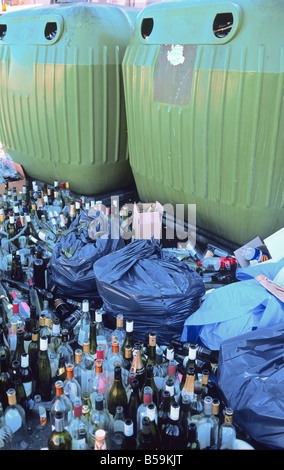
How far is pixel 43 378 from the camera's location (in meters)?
2.07

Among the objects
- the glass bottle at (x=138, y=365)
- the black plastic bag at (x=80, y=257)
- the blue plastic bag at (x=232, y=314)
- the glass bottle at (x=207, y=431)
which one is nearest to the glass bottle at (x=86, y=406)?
the glass bottle at (x=138, y=365)

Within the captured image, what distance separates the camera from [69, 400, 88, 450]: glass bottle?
1636mm

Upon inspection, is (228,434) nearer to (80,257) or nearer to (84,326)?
(84,326)

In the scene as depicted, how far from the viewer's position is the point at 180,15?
2.91m

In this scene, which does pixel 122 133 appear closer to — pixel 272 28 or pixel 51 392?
pixel 272 28

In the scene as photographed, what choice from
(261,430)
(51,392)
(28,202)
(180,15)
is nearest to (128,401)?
(51,392)

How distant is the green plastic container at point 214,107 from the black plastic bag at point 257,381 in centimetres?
120

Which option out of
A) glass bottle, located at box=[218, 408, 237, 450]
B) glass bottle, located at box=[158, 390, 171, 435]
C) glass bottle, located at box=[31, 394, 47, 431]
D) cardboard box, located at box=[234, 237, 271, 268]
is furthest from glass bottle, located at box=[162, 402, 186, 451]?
cardboard box, located at box=[234, 237, 271, 268]

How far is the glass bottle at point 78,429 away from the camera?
5.37 feet

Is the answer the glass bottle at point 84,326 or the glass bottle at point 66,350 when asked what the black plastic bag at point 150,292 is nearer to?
the glass bottle at point 84,326

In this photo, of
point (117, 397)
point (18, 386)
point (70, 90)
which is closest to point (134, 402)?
point (117, 397)

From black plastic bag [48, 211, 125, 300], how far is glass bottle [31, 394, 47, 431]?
33.3 inches

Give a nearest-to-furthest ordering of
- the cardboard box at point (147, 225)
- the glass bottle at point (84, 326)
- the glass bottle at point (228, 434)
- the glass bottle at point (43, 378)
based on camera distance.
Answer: the glass bottle at point (228, 434)
the glass bottle at point (43, 378)
the glass bottle at point (84, 326)
the cardboard box at point (147, 225)

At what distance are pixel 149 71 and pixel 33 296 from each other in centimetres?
181
